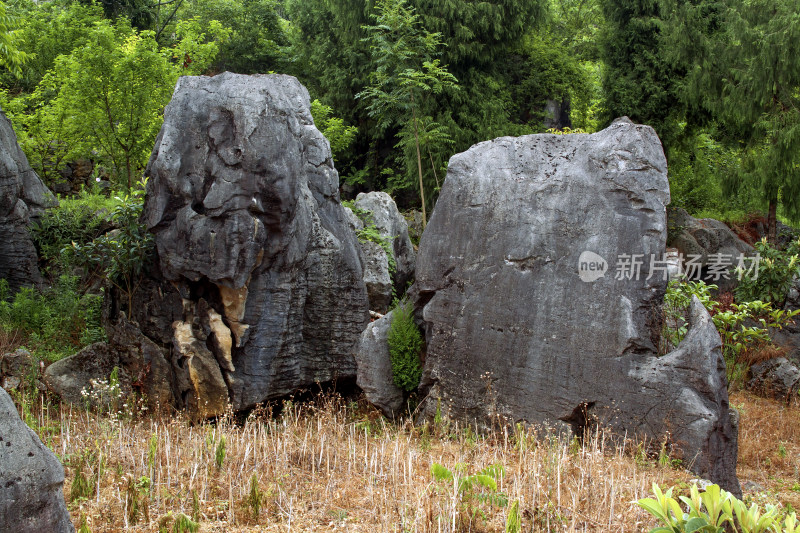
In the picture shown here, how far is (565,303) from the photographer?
6703mm

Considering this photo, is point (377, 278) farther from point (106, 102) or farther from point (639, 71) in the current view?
point (639, 71)

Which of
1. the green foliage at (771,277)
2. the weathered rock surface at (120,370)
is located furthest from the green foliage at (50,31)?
the green foliage at (771,277)

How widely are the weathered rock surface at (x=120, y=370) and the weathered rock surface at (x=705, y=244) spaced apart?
394 inches

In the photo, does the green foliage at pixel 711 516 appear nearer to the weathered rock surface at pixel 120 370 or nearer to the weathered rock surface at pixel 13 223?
the weathered rock surface at pixel 120 370

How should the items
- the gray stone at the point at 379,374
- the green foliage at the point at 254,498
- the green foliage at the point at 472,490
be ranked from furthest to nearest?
1. the gray stone at the point at 379,374
2. the green foliage at the point at 254,498
3. the green foliage at the point at 472,490

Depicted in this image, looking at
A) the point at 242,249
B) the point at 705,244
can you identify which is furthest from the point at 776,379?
the point at 242,249

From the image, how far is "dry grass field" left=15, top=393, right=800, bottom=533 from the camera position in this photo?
453 cm

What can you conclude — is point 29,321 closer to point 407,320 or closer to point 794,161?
point 407,320

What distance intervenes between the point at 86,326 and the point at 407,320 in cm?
479

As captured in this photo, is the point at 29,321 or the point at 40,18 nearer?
the point at 29,321

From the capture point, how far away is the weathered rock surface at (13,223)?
10.9 metres

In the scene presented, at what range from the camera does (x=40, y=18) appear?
592 inches

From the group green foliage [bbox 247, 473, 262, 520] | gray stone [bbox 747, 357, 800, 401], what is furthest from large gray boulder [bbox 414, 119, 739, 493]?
gray stone [bbox 747, 357, 800, 401]

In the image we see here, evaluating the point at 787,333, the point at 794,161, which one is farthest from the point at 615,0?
the point at 787,333
